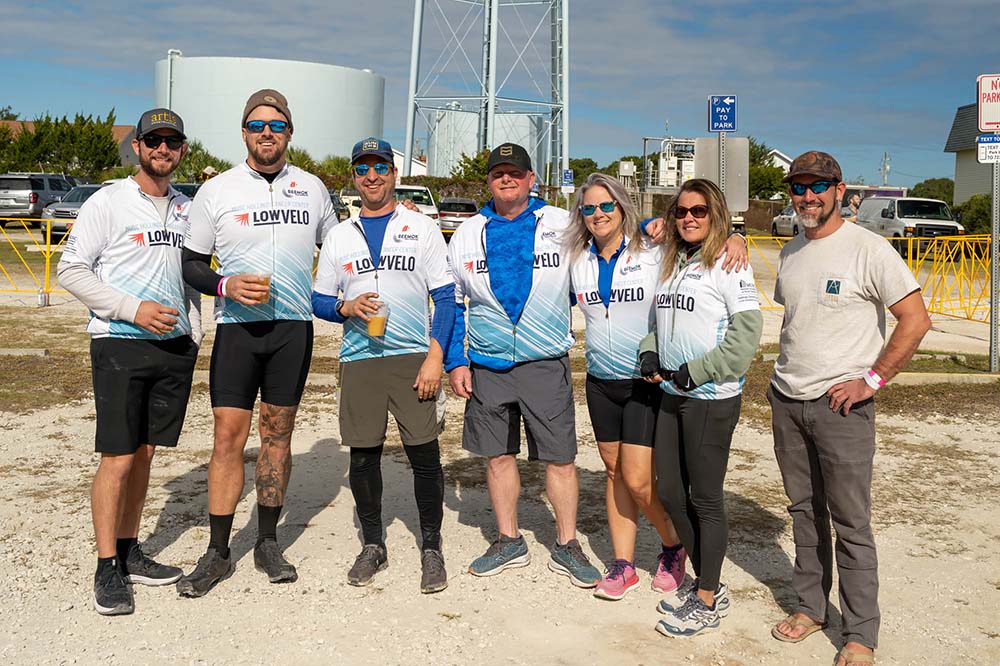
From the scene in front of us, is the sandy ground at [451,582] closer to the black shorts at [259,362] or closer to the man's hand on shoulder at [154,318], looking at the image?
the black shorts at [259,362]

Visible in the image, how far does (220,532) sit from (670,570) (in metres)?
2.28

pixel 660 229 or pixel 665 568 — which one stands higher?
pixel 660 229

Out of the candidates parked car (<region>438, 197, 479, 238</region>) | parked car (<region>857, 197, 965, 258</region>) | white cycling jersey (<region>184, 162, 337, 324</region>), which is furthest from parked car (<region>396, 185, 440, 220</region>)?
white cycling jersey (<region>184, 162, 337, 324</region>)

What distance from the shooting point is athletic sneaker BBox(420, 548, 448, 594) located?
185 inches

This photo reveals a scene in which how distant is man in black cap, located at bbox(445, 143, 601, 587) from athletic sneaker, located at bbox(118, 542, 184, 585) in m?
1.51

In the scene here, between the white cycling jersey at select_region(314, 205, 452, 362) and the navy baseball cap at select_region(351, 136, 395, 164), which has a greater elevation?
the navy baseball cap at select_region(351, 136, 395, 164)

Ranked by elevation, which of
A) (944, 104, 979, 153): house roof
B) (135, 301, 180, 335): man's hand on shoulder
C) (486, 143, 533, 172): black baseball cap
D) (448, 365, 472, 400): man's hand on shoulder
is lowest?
(448, 365, 472, 400): man's hand on shoulder

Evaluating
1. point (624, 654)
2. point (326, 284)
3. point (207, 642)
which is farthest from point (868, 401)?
point (207, 642)

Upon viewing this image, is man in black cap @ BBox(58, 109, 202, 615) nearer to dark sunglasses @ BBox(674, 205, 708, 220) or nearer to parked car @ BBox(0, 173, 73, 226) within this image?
dark sunglasses @ BBox(674, 205, 708, 220)

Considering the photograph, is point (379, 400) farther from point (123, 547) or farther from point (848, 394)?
point (848, 394)

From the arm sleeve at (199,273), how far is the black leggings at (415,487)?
1.08m

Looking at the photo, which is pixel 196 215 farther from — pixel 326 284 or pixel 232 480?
pixel 232 480

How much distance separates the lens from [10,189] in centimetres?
3047

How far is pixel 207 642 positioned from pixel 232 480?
0.92 m
